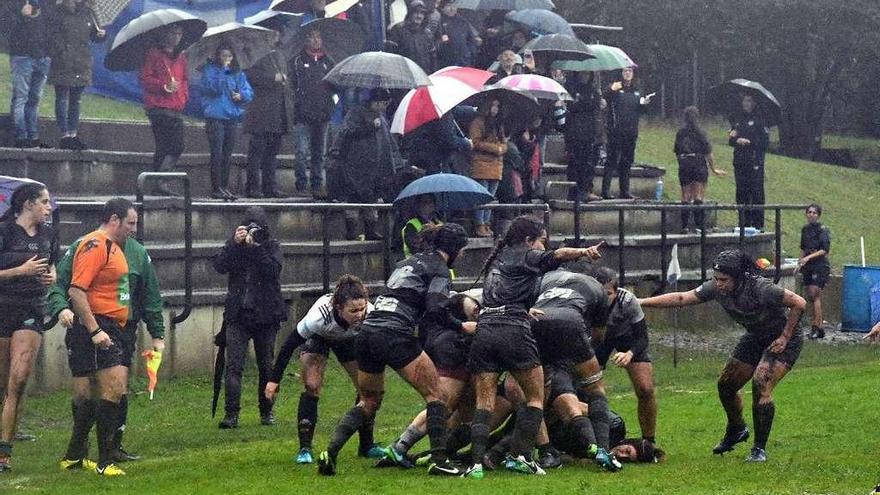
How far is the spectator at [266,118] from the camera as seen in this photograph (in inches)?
815

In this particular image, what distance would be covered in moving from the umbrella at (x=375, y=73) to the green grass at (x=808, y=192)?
11156 mm

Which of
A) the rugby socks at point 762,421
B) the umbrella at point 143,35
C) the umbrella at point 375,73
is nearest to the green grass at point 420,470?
the rugby socks at point 762,421

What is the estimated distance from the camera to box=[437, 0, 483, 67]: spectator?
2369 centimetres

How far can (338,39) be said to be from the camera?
22016 millimetres

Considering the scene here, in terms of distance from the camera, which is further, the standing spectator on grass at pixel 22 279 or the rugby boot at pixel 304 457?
the standing spectator on grass at pixel 22 279

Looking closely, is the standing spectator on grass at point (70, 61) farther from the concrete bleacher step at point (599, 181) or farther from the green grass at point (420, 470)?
the concrete bleacher step at point (599, 181)

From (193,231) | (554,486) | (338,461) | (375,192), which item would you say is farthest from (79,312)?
(375,192)

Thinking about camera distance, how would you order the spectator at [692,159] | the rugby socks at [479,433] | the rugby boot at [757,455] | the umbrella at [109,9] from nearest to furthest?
the rugby socks at [479,433]
the rugby boot at [757,455]
the umbrella at [109,9]
the spectator at [692,159]

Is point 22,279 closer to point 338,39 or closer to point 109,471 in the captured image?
point 109,471

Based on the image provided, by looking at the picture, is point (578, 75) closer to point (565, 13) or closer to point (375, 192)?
point (375, 192)

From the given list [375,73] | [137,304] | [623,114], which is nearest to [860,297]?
[623,114]

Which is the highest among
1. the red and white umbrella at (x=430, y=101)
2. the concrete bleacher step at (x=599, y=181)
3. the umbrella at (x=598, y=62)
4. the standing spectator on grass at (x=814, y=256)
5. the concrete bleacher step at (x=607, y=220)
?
the umbrella at (x=598, y=62)

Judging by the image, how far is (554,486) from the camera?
11867 millimetres

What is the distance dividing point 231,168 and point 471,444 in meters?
9.98
